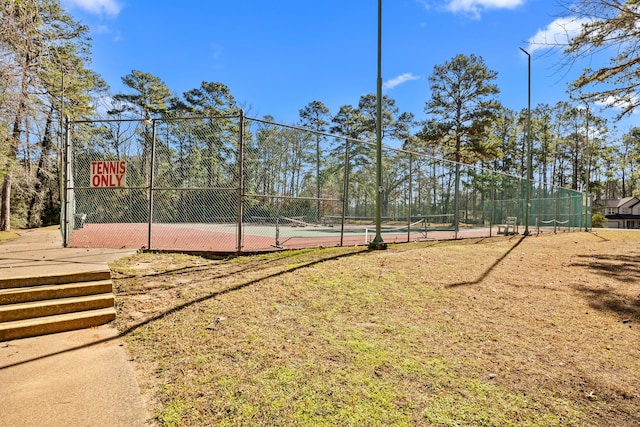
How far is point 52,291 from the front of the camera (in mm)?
4059

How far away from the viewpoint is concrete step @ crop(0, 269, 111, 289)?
158 inches

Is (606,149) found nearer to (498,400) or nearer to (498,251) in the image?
(498,251)

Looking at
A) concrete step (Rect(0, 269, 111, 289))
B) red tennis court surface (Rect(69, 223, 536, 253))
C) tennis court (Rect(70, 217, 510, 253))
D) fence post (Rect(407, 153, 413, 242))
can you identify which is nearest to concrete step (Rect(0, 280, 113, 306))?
concrete step (Rect(0, 269, 111, 289))

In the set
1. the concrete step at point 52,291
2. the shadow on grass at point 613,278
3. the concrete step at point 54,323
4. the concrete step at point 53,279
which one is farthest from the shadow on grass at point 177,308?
the shadow on grass at point 613,278

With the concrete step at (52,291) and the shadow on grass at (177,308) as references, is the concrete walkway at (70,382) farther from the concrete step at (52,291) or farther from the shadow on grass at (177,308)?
the concrete step at (52,291)

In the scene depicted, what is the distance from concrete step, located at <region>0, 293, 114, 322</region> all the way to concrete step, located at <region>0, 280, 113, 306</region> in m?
0.06

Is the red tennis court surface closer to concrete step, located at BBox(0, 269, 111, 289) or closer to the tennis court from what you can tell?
the tennis court

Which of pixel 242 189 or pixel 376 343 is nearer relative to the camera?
pixel 376 343

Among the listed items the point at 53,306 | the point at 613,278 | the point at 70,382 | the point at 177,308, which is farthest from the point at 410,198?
the point at 70,382

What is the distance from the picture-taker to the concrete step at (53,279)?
13.2ft

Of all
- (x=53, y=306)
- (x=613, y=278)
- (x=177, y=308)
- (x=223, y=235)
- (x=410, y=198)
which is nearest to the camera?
(x=53, y=306)

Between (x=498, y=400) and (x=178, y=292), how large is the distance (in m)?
4.01

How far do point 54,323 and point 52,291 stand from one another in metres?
0.58

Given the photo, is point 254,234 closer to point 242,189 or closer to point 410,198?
point 242,189
